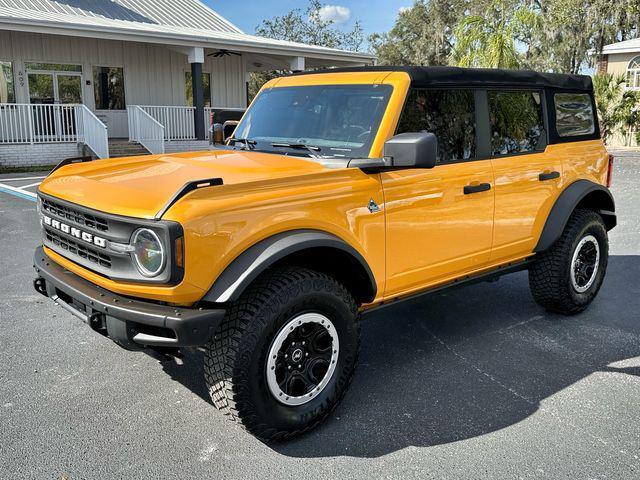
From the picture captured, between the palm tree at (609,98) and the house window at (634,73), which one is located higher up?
the house window at (634,73)

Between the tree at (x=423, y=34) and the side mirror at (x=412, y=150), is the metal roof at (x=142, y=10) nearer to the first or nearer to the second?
the side mirror at (x=412, y=150)

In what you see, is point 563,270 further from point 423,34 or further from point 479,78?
point 423,34

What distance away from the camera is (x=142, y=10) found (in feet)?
73.8

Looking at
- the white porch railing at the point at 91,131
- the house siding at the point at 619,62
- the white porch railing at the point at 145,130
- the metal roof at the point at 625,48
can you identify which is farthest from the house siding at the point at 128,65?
the house siding at the point at 619,62

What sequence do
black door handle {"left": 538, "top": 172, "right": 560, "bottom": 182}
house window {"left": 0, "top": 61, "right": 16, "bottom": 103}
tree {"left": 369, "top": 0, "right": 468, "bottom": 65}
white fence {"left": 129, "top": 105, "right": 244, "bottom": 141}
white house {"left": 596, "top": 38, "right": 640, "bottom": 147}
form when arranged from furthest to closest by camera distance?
tree {"left": 369, "top": 0, "right": 468, "bottom": 65} < white house {"left": 596, "top": 38, "right": 640, "bottom": 147} < white fence {"left": 129, "top": 105, "right": 244, "bottom": 141} < house window {"left": 0, "top": 61, "right": 16, "bottom": 103} < black door handle {"left": 538, "top": 172, "right": 560, "bottom": 182}

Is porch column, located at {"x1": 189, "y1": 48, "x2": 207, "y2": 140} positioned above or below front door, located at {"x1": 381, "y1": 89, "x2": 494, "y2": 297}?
above

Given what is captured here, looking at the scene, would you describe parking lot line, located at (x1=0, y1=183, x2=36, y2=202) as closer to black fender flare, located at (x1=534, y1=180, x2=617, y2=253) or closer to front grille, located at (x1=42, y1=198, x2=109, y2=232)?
front grille, located at (x1=42, y1=198, x2=109, y2=232)

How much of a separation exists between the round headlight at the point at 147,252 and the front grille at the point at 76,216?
25 centimetres

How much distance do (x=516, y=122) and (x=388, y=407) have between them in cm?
240

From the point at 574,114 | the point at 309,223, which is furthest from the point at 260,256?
the point at 574,114

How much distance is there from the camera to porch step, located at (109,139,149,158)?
1744cm

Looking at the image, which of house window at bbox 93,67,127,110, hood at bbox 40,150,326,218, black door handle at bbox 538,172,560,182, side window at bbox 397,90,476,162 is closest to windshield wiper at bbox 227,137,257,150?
hood at bbox 40,150,326,218

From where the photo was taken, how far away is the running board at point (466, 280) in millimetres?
3791

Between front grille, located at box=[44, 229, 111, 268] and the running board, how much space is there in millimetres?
1532
